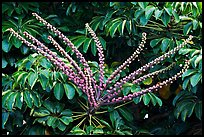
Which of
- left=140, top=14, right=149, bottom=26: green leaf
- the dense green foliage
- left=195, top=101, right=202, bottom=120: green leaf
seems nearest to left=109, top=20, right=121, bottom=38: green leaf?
the dense green foliage

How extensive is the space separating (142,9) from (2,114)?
888 millimetres

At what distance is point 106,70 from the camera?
2250 millimetres

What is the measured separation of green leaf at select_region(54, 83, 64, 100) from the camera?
6.57 ft

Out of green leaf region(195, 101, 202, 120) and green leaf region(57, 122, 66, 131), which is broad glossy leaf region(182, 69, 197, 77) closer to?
green leaf region(195, 101, 202, 120)

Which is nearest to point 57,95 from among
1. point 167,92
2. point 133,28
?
point 133,28

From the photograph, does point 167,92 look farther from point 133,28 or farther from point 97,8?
point 97,8

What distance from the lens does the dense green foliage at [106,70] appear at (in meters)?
2.01

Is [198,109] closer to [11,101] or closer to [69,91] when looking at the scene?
[69,91]

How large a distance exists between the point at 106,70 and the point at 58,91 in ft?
1.16

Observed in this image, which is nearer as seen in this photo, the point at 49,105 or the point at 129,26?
the point at 49,105

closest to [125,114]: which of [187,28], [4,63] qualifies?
[187,28]

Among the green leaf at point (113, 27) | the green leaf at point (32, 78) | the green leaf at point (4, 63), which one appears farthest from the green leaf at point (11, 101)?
the green leaf at point (113, 27)

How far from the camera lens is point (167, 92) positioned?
8.05 ft

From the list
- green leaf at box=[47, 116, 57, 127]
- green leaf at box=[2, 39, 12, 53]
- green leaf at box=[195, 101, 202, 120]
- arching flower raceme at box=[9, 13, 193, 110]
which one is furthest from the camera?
green leaf at box=[2, 39, 12, 53]
